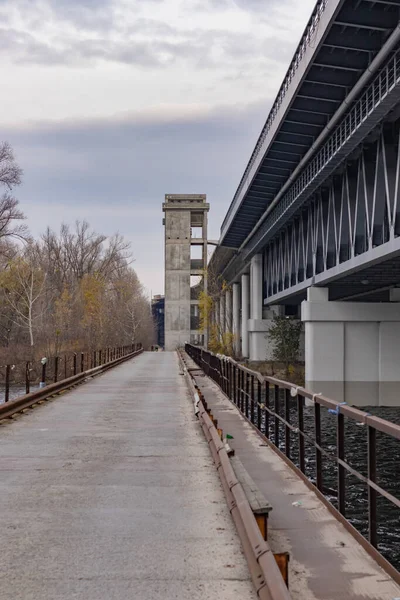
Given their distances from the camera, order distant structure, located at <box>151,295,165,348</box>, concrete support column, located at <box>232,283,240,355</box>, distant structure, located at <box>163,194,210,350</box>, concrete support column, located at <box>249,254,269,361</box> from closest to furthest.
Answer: concrete support column, located at <box>249,254,269,361</box> → concrete support column, located at <box>232,283,240,355</box> → distant structure, located at <box>163,194,210,350</box> → distant structure, located at <box>151,295,165,348</box>

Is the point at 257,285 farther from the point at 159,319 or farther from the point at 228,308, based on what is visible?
the point at 159,319

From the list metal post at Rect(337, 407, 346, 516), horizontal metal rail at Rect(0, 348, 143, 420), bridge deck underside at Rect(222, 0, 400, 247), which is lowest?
→ horizontal metal rail at Rect(0, 348, 143, 420)

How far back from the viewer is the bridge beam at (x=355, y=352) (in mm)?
34938

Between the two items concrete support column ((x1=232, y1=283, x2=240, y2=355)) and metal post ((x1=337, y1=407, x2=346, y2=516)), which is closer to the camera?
metal post ((x1=337, y1=407, x2=346, y2=516))

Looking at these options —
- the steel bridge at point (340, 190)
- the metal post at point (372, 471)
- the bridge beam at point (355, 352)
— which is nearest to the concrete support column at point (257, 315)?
the steel bridge at point (340, 190)

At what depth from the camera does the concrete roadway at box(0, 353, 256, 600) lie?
193 inches

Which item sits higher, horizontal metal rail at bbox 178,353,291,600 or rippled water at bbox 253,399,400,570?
horizontal metal rail at bbox 178,353,291,600

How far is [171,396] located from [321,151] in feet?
37.3

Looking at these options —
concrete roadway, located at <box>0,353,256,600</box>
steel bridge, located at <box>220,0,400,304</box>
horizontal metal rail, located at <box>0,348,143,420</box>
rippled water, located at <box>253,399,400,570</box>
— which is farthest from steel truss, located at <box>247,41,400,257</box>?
horizontal metal rail, located at <box>0,348,143,420</box>

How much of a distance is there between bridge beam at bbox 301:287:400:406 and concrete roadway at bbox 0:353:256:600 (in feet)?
73.6

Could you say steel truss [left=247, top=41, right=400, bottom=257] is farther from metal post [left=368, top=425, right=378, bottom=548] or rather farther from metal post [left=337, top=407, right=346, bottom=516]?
metal post [left=368, top=425, right=378, bottom=548]

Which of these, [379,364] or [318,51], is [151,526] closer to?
[318,51]

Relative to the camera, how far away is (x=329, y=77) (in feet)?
74.1

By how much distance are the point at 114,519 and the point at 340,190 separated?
24978mm
